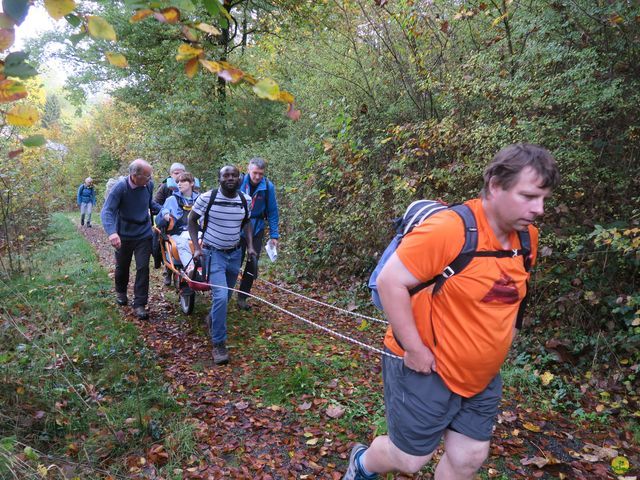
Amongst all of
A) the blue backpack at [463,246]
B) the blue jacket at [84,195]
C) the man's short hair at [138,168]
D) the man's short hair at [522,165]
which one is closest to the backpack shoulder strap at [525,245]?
the blue backpack at [463,246]

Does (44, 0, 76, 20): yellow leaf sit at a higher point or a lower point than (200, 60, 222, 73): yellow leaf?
higher

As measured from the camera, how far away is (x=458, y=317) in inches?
86.0

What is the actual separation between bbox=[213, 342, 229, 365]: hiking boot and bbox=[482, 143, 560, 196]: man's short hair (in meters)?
3.90

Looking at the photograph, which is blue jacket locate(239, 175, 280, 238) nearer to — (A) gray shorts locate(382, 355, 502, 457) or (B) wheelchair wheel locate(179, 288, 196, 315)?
(B) wheelchair wheel locate(179, 288, 196, 315)

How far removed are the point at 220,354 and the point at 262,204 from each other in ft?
8.54

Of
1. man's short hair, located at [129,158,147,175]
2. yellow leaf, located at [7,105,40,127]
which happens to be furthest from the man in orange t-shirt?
man's short hair, located at [129,158,147,175]

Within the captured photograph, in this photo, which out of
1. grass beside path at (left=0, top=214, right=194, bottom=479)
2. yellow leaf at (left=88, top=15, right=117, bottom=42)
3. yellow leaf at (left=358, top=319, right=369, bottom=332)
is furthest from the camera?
yellow leaf at (left=358, top=319, right=369, bottom=332)

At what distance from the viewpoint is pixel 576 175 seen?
4922 millimetres

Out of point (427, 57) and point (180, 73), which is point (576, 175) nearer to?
point (427, 57)

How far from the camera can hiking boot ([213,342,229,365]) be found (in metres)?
5.06

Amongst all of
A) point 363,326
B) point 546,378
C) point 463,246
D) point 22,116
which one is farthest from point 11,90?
point 363,326

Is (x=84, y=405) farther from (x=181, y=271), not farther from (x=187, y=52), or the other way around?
(x=187, y=52)

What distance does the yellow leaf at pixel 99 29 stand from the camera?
170 centimetres

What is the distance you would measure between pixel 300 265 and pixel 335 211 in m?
1.47
